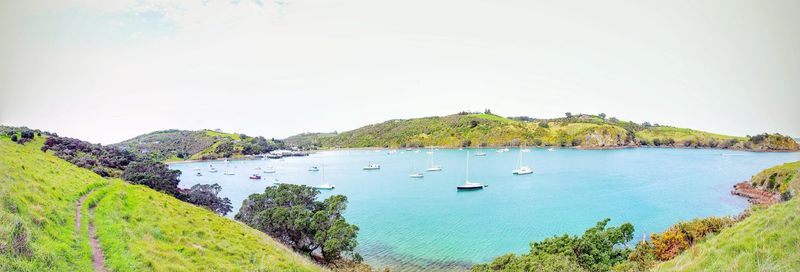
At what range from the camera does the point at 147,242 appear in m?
14.8

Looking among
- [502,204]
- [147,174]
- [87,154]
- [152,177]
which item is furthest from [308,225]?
[87,154]

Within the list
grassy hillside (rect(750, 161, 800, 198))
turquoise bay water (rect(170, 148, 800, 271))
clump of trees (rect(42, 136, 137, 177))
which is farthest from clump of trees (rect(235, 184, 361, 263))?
grassy hillside (rect(750, 161, 800, 198))

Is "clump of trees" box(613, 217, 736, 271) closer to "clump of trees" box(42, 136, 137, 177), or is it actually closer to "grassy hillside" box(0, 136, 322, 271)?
"grassy hillside" box(0, 136, 322, 271)

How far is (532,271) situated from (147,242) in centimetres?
1841

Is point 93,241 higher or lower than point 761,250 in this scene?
lower

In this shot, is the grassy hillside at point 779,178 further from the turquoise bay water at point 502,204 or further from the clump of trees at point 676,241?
the clump of trees at point 676,241

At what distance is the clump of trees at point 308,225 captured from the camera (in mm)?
29828

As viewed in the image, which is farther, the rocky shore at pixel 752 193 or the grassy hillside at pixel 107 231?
the rocky shore at pixel 752 193

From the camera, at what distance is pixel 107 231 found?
46.4 ft

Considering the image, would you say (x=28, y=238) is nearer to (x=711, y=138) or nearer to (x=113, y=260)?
(x=113, y=260)

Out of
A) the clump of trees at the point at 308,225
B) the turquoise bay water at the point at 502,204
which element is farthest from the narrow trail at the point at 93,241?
the turquoise bay water at the point at 502,204

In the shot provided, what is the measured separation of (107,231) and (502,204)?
54434 mm

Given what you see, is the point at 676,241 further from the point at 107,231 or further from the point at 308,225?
the point at 107,231

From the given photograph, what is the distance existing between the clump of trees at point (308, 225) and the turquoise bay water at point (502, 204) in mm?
5442
